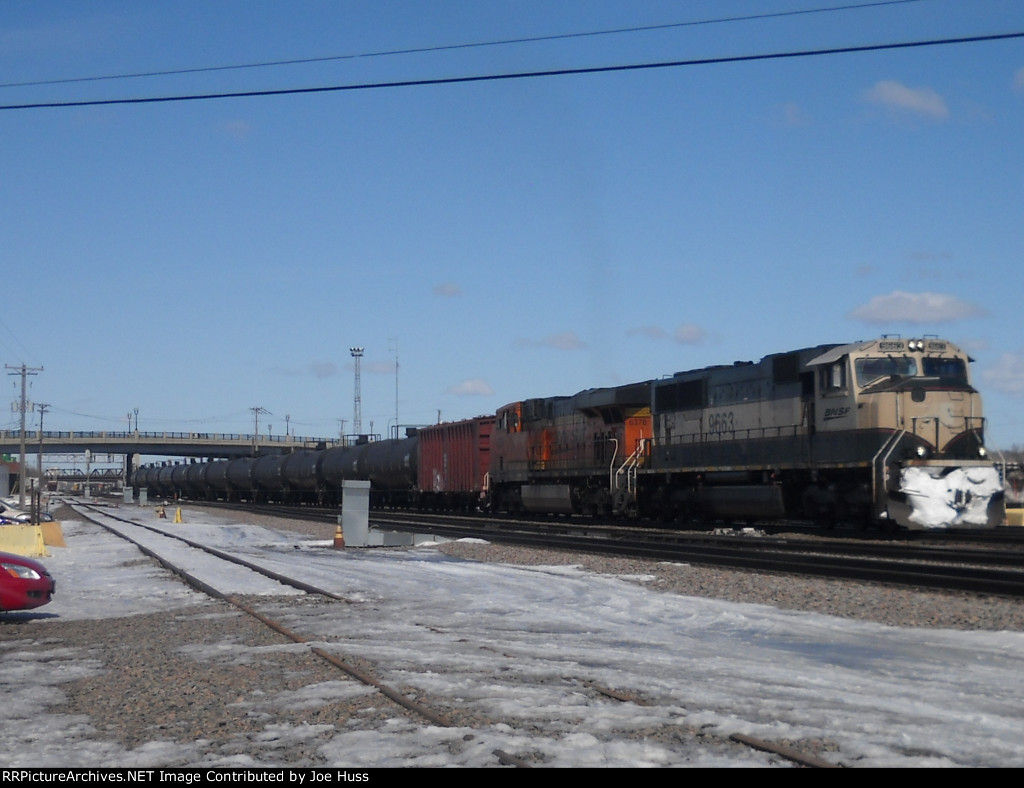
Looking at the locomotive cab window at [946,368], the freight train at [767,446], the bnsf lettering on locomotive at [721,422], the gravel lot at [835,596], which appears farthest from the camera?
the bnsf lettering on locomotive at [721,422]

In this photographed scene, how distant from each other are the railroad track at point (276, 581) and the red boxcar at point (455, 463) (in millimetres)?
12039

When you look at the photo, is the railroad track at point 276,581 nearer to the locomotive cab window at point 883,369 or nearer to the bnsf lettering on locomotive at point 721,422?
the bnsf lettering on locomotive at point 721,422

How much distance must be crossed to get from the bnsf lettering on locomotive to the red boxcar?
14.0 meters

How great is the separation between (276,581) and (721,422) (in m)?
14.3

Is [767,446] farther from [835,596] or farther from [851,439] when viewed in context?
[835,596]

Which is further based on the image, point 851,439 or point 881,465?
point 851,439

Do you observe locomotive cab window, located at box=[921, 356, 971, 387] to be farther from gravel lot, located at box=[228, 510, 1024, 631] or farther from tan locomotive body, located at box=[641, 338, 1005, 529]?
gravel lot, located at box=[228, 510, 1024, 631]

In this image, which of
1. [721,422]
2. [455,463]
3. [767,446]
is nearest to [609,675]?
[767,446]

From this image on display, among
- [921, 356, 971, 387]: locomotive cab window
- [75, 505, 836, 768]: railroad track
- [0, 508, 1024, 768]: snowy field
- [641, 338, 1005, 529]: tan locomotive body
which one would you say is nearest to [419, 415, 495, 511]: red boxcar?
[75, 505, 836, 768]: railroad track

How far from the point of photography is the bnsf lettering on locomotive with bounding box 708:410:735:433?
27116 mm

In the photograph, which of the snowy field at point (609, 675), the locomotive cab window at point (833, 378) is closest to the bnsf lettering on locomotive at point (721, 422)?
the locomotive cab window at point (833, 378)

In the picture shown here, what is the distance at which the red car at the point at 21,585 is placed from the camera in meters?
11.7

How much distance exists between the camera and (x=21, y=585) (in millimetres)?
11719
